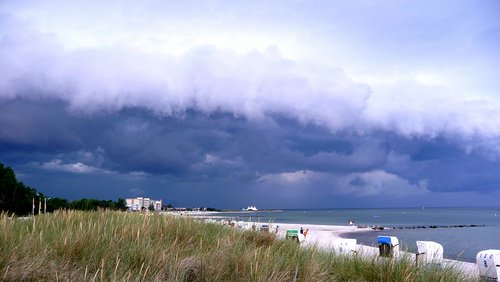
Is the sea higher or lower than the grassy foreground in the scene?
lower

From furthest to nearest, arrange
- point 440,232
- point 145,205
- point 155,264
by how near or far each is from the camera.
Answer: point 440,232
point 145,205
point 155,264

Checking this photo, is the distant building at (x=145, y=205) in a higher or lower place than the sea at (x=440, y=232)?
higher

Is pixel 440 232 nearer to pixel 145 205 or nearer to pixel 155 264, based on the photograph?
pixel 145 205

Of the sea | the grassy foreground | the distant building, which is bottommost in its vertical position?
the sea

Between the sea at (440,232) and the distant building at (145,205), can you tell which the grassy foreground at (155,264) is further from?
the distant building at (145,205)

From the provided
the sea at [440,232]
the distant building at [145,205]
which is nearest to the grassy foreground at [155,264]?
the sea at [440,232]

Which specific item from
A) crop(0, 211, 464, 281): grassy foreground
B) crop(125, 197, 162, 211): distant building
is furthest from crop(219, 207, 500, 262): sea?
crop(125, 197, 162, 211): distant building

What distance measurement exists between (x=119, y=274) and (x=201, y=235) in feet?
10.3

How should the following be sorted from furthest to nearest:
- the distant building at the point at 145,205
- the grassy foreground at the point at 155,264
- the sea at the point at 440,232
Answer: the sea at the point at 440,232
the distant building at the point at 145,205
the grassy foreground at the point at 155,264

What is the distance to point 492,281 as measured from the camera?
1077cm

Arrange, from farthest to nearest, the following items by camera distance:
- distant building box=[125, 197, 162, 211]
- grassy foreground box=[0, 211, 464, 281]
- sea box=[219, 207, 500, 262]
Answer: sea box=[219, 207, 500, 262] → distant building box=[125, 197, 162, 211] → grassy foreground box=[0, 211, 464, 281]

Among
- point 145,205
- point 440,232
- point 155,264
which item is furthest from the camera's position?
point 440,232

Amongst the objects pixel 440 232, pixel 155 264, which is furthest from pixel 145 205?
pixel 440 232

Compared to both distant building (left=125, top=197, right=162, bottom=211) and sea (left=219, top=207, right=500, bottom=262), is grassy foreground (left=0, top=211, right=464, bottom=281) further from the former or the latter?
distant building (left=125, top=197, right=162, bottom=211)
